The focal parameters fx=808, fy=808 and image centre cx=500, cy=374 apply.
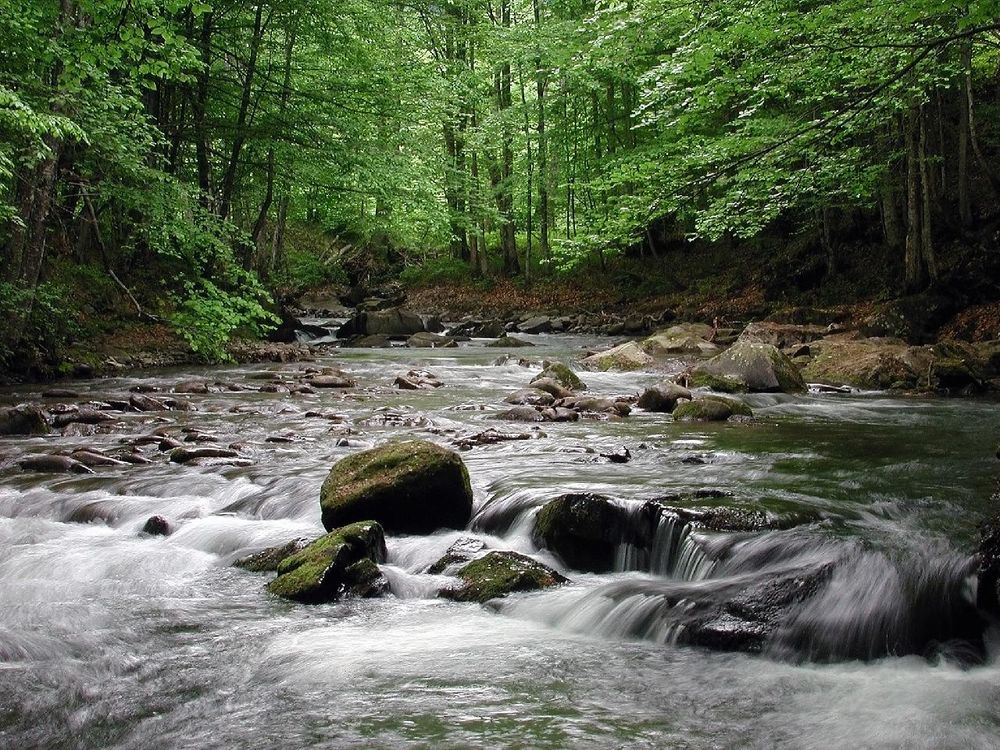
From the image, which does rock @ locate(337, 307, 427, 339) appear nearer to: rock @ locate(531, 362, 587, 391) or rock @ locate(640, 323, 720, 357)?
rock @ locate(640, 323, 720, 357)

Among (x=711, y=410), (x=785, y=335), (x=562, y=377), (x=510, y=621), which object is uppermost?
(x=785, y=335)

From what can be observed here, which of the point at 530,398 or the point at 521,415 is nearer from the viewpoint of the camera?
the point at 521,415

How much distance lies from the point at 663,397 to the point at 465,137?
19.5 metres

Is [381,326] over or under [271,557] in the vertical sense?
over

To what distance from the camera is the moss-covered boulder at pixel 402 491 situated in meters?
6.46

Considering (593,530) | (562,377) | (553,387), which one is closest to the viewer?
(593,530)

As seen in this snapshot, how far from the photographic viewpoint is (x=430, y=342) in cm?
2341

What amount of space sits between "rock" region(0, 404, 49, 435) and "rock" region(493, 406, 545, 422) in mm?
5889

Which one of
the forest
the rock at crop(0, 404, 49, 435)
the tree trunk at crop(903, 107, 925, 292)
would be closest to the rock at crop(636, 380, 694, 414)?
the forest

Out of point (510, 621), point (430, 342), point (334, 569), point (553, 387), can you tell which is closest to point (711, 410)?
point (553, 387)

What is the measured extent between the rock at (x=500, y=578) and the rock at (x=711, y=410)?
5.92 m

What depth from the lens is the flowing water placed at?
12.0ft

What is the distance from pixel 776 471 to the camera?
25.1ft

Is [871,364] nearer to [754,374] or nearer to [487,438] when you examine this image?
[754,374]
